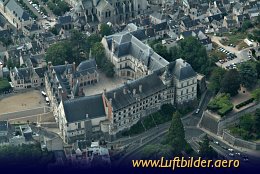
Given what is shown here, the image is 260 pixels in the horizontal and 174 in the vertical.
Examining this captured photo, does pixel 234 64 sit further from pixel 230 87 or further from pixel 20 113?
pixel 20 113

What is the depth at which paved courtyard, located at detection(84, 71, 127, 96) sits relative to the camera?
121000mm

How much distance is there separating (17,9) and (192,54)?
47.4 meters

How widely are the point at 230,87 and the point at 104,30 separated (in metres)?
34.8

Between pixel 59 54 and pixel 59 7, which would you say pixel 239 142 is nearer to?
pixel 59 54

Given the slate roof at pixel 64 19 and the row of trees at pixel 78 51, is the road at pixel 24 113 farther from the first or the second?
the slate roof at pixel 64 19

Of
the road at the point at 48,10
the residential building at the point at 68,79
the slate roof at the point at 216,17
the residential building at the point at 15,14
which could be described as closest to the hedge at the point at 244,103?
the residential building at the point at 68,79

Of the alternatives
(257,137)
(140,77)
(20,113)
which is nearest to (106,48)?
(140,77)

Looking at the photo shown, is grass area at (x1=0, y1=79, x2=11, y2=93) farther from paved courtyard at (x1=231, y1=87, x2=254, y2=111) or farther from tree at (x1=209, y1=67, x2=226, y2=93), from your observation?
paved courtyard at (x1=231, y1=87, x2=254, y2=111)

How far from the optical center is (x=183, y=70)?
116125 millimetres

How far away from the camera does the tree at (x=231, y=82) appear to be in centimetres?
11725

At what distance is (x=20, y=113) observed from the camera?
117 m

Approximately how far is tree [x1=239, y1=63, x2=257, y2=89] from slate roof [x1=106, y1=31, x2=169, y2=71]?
14076mm

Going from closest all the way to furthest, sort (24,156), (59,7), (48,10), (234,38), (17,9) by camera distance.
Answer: (24,156), (234,38), (17,9), (59,7), (48,10)

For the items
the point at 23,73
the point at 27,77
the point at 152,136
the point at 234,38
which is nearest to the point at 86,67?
the point at 27,77
